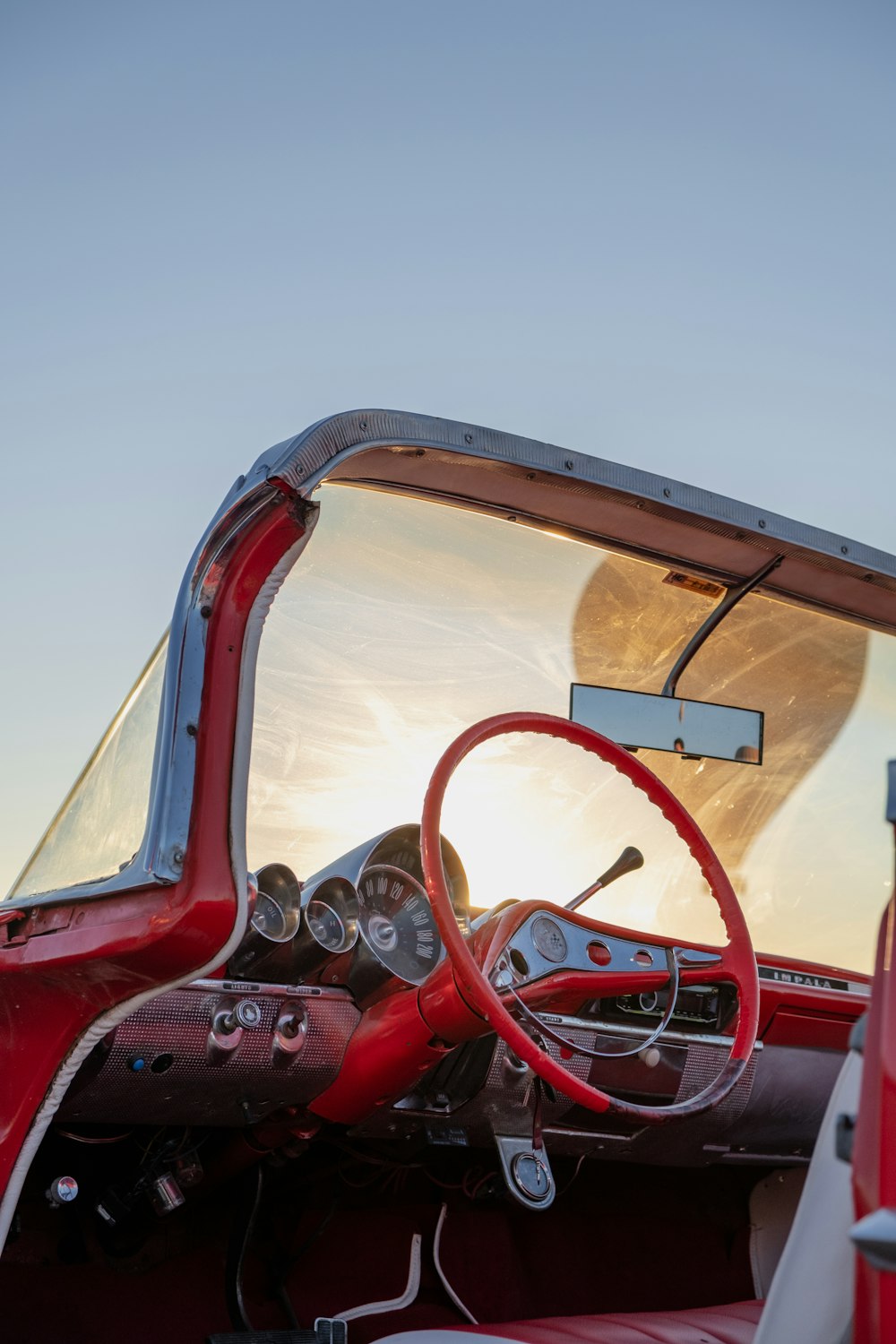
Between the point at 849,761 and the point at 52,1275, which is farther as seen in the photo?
the point at 849,761

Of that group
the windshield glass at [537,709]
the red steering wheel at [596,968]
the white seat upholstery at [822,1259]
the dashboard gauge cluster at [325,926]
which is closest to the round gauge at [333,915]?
the dashboard gauge cluster at [325,926]

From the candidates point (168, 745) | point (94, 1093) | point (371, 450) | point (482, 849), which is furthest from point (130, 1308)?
point (371, 450)

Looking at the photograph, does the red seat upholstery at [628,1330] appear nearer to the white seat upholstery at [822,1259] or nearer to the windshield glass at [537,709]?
the windshield glass at [537,709]

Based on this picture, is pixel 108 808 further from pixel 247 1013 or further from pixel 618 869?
pixel 618 869

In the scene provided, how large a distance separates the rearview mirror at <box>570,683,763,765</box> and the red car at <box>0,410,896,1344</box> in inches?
0.4

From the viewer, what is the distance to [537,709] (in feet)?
9.43

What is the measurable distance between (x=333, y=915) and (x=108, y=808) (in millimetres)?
627

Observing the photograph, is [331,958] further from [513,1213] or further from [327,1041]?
[513,1213]

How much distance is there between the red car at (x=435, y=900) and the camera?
209 centimetres

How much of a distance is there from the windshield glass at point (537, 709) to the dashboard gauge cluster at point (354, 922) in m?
0.07

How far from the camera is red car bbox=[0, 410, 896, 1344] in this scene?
6.87ft

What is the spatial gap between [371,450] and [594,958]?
1.06m

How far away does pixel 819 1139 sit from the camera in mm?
1272

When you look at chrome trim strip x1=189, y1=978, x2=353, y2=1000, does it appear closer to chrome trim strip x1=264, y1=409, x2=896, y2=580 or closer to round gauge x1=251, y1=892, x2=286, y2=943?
round gauge x1=251, y1=892, x2=286, y2=943
